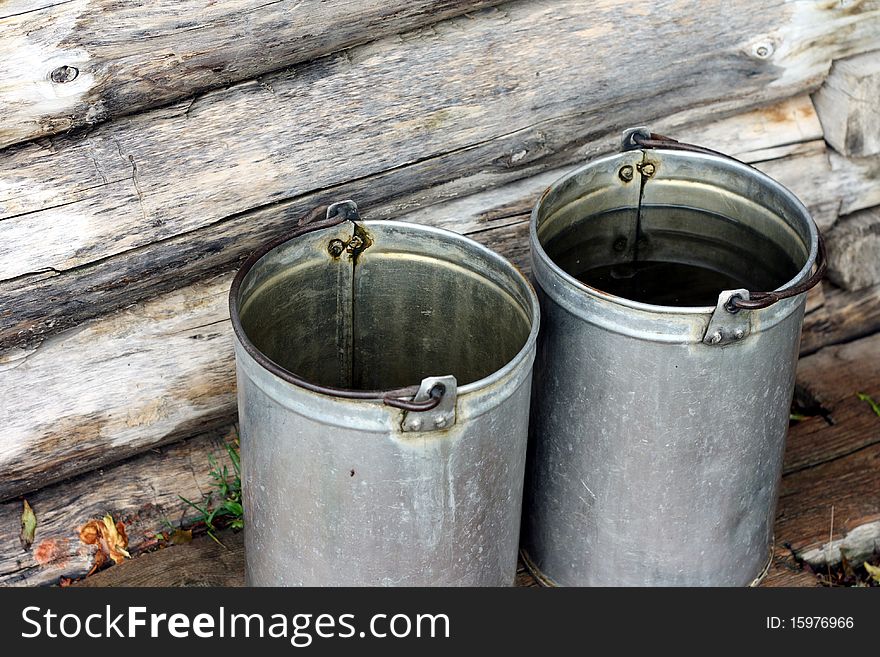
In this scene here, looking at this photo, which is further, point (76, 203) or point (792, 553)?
point (792, 553)

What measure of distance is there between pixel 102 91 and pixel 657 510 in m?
1.32

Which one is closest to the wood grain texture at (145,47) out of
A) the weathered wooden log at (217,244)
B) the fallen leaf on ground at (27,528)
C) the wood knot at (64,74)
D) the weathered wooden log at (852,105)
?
Result: the wood knot at (64,74)

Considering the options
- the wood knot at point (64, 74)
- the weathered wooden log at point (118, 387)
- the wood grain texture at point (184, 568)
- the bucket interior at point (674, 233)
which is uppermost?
the wood knot at point (64, 74)

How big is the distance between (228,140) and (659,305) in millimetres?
890

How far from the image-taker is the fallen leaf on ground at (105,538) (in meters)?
2.62

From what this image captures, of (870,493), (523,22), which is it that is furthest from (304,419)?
(870,493)

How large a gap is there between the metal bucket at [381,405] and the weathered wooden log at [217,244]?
0.57 feet

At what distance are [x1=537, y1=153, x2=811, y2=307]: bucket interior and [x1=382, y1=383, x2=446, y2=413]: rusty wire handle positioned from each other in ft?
1.85

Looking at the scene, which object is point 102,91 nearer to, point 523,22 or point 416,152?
point 416,152

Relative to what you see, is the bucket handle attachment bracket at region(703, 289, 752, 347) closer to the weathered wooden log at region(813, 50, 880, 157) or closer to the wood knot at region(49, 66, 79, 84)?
the weathered wooden log at region(813, 50, 880, 157)

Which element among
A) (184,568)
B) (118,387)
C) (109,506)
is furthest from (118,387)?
(184,568)

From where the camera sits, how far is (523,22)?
2455mm

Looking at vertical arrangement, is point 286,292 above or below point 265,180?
below

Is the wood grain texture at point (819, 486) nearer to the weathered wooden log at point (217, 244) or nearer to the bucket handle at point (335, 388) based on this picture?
the weathered wooden log at point (217, 244)
